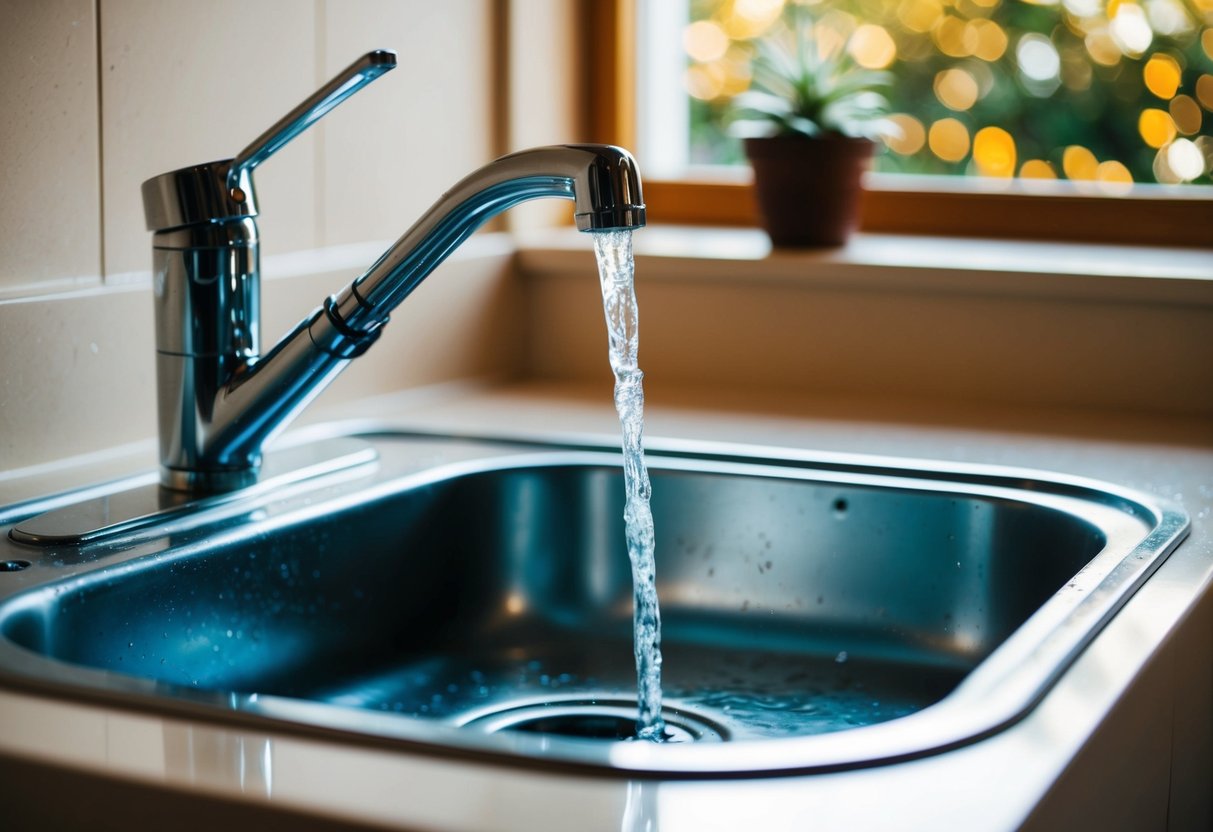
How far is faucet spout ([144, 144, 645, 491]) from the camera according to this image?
958 mm

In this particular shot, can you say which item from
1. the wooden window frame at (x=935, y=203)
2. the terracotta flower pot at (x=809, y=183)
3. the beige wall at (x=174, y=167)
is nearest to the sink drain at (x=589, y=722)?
the beige wall at (x=174, y=167)

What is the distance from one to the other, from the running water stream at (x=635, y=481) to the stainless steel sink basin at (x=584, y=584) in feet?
0.11

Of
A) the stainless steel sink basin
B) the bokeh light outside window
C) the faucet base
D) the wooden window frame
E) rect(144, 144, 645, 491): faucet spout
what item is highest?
the bokeh light outside window

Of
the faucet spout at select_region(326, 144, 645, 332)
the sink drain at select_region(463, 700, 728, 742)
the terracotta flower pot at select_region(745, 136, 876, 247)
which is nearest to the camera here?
the faucet spout at select_region(326, 144, 645, 332)

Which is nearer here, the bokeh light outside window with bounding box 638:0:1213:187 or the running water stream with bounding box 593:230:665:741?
the running water stream with bounding box 593:230:665:741

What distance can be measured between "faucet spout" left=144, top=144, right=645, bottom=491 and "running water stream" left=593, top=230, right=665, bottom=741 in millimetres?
71

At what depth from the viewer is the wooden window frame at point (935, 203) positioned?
1643 mm

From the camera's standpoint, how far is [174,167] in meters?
1.16

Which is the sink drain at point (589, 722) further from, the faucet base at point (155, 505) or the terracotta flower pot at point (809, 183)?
the terracotta flower pot at point (809, 183)

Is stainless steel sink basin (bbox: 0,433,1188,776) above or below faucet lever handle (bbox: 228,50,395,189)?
below

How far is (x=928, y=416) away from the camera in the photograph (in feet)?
4.52

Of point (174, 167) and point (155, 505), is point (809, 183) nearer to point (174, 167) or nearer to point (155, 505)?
point (174, 167)

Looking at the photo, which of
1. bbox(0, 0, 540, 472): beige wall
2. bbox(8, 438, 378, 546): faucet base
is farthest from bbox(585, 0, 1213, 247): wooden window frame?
bbox(8, 438, 378, 546): faucet base

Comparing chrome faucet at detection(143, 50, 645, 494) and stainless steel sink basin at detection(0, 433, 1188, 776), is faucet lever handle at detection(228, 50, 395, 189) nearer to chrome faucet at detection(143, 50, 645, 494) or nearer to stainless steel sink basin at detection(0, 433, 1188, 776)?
chrome faucet at detection(143, 50, 645, 494)
